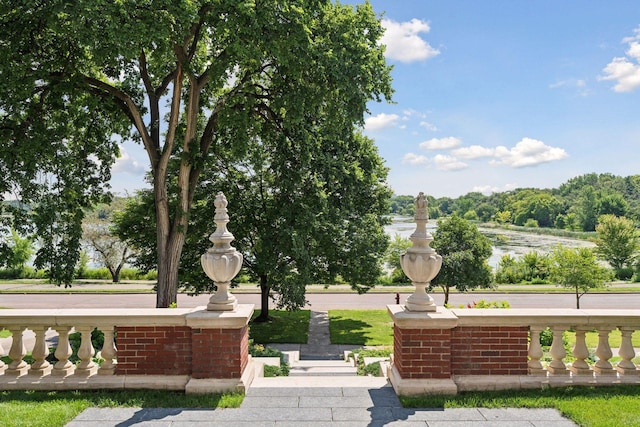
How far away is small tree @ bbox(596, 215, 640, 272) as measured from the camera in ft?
152

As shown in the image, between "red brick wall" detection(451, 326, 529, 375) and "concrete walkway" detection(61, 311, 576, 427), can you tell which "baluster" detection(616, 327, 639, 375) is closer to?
"red brick wall" detection(451, 326, 529, 375)

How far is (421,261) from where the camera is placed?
5.54m

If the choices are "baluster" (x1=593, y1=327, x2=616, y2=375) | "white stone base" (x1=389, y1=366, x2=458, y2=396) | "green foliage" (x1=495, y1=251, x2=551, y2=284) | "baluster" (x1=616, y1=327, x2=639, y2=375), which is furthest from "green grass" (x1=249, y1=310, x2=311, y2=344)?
"green foliage" (x1=495, y1=251, x2=551, y2=284)

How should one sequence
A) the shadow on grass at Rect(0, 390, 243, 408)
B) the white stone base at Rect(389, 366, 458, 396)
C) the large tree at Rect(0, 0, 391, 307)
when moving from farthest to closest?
1. the large tree at Rect(0, 0, 391, 307)
2. the white stone base at Rect(389, 366, 458, 396)
3. the shadow on grass at Rect(0, 390, 243, 408)

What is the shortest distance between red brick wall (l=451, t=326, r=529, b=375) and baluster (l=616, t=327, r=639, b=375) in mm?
1247

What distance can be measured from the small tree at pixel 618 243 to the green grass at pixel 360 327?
114 ft

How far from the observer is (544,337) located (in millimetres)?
14648

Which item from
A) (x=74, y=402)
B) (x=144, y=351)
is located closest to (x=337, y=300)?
(x=144, y=351)

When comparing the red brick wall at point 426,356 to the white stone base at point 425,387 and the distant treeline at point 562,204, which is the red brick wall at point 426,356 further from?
the distant treeline at point 562,204

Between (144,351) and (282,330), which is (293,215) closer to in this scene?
(282,330)

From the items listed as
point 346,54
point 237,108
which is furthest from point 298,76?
point 237,108

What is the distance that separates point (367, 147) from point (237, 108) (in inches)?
257

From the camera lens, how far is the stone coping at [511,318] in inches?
215

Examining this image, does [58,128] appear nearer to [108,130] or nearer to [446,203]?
[108,130]
